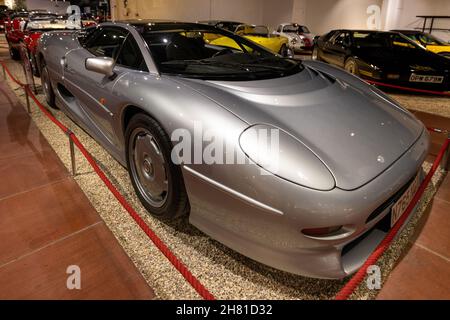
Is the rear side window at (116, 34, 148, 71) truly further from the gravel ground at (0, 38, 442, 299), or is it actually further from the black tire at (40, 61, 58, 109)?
the black tire at (40, 61, 58, 109)

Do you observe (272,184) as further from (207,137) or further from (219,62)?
(219,62)

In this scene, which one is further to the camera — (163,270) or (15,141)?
(15,141)

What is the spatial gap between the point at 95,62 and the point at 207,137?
1.05m

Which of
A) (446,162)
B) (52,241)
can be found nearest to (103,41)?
(52,241)

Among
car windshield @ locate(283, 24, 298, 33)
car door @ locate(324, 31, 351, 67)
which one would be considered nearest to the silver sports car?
car door @ locate(324, 31, 351, 67)

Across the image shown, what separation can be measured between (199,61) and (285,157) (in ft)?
3.47

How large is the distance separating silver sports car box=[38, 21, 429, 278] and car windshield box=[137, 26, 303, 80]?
0.04ft

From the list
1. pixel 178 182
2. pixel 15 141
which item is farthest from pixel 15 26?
pixel 178 182

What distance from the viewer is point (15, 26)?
21.9 ft

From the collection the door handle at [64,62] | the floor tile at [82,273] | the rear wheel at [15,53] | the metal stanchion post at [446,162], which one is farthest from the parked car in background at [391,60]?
the rear wheel at [15,53]

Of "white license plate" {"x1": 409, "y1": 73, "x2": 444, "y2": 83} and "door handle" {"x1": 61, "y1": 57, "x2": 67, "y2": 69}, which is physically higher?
"door handle" {"x1": 61, "y1": 57, "x2": 67, "y2": 69}

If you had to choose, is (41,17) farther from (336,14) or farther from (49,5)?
(49,5)

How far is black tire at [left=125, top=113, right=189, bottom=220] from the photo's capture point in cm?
154

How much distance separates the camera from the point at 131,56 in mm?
1994
